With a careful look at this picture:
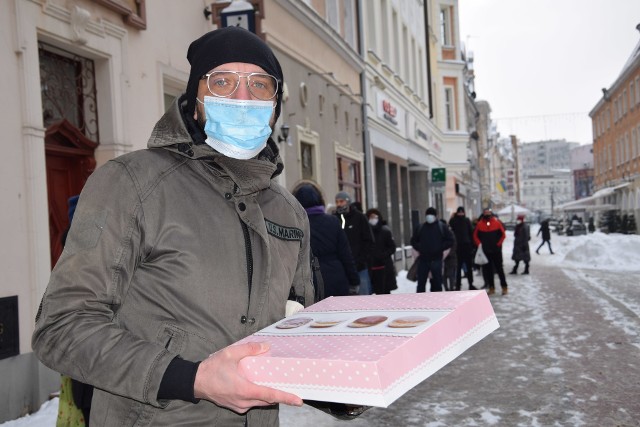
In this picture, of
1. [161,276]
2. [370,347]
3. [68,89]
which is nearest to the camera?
[370,347]

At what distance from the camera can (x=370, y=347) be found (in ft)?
4.16

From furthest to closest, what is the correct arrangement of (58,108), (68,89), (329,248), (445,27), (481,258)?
(445,27), (481,258), (329,248), (68,89), (58,108)

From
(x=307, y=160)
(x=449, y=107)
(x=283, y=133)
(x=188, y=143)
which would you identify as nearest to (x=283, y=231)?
(x=188, y=143)

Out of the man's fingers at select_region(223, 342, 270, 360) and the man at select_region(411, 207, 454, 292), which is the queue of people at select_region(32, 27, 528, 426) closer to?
the man's fingers at select_region(223, 342, 270, 360)

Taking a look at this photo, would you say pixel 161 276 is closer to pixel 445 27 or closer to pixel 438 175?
pixel 438 175

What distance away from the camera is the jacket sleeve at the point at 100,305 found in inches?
53.4

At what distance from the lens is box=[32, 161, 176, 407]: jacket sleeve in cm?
136

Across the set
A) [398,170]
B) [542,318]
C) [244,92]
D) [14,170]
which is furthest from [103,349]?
[398,170]

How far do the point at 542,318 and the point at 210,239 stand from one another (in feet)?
32.7

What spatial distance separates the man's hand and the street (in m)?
4.21

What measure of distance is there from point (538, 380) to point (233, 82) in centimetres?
573

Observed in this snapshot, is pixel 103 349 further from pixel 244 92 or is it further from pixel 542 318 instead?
pixel 542 318

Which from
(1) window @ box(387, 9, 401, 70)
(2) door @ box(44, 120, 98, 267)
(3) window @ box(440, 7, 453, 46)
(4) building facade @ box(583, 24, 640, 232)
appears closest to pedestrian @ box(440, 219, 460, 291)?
(2) door @ box(44, 120, 98, 267)

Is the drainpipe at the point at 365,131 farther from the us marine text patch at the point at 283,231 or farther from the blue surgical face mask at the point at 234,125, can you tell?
the blue surgical face mask at the point at 234,125
